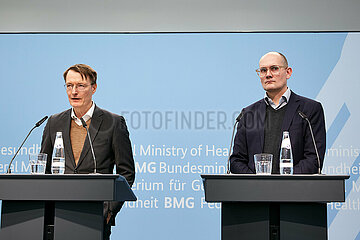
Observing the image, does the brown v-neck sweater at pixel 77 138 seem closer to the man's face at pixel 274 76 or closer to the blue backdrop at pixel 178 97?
the man's face at pixel 274 76

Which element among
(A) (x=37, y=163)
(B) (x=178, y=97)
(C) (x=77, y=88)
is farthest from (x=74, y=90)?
(B) (x=178, y=97)

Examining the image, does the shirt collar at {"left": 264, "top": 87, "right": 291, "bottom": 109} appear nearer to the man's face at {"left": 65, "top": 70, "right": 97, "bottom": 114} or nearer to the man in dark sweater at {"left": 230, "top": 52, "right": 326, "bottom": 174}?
the man in dark sweater at {"left": 230, "top": 52, "right": 326, "bottom": 174}

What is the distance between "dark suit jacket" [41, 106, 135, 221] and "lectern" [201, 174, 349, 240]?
938 millimetres

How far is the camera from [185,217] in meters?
5.04

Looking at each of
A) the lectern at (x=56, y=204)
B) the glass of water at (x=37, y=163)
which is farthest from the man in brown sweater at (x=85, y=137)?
the lectern at (x=56, y=204)

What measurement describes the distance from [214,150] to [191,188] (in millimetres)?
438

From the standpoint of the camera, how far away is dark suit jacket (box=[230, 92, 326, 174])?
340cm

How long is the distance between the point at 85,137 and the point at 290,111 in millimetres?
1423

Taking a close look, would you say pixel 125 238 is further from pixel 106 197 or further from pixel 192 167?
pixel 106 197

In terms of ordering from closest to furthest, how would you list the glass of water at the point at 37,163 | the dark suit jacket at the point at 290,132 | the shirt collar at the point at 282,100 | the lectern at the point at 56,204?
the lectern at the point at 56,204
the glass of water at the point at 37,163
the dark suit jacket at the point at 290,132
the shirt collar at the point at 282,100

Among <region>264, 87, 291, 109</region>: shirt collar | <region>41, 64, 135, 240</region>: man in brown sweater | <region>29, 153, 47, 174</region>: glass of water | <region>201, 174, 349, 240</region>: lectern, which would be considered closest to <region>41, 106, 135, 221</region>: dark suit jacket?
<region>41, 64, 135, 240</region>: man in brown sweater

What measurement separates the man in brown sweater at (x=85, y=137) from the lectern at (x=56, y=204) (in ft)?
2.20

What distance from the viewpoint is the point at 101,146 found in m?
3.52

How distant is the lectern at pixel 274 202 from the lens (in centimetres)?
262
